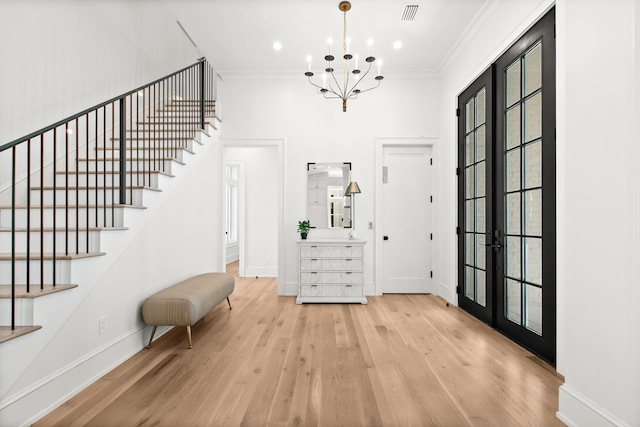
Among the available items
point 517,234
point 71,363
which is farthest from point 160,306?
point 517,234

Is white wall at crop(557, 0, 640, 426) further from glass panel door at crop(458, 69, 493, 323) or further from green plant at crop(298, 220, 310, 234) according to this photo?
green plant at crop(298, 220, 310, 234)

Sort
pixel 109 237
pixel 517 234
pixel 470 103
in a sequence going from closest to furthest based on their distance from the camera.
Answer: pixel 109 237
pixel 517 234
pixel 470 103

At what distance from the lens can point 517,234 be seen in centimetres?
298

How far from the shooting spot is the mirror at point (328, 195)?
16.3 feet

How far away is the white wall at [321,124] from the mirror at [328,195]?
3.9 inches


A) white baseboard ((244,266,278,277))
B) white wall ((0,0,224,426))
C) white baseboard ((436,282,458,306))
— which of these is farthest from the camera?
white baseboard ((244,266,278,277))

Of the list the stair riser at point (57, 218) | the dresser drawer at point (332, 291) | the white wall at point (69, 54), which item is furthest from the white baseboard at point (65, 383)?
the dresser drawer at point (332, 291)

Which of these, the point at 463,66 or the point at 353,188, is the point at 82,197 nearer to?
the point at 353,188

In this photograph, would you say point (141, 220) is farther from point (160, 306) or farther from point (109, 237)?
point (160, 306)

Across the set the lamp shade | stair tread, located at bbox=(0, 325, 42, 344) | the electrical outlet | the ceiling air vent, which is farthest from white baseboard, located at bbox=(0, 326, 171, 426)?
the ceiling air vent

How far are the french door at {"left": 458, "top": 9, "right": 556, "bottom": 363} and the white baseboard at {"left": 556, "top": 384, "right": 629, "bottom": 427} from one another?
0.79m

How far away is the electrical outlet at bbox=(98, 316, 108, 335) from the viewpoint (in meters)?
2.35

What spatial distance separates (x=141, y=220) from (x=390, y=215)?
3460mm

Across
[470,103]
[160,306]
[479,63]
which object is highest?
[479,63]
